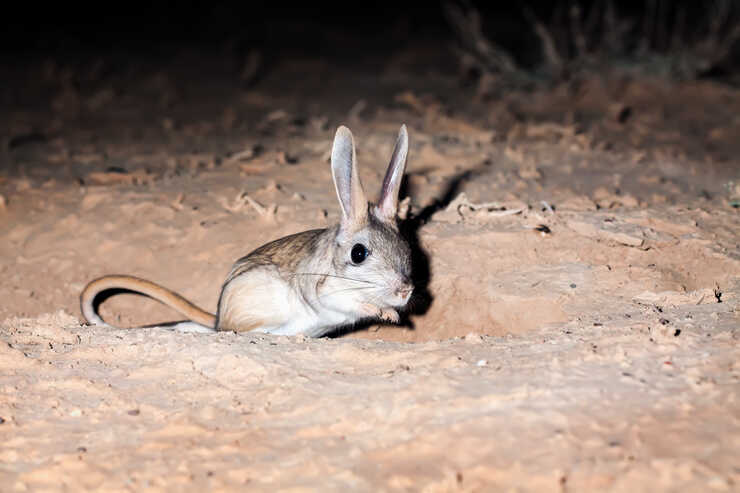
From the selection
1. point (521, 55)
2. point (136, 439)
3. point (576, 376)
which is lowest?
point (136, 439)

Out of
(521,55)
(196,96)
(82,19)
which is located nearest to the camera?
(196,96)

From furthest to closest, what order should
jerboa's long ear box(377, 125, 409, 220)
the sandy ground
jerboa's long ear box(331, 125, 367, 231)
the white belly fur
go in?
the white belly fur, jerboa's long ear box(377, 125, 409, 220), jerboa's long ear box(331, 125, 367, 231), the sandy ground

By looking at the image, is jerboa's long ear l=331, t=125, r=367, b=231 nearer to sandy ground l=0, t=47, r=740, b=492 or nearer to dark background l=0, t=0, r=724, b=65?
sandy ground l=0, t=47, r=740, b=492

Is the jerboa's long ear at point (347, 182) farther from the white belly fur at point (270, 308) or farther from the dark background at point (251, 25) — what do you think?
the dark background at point (251, 25)

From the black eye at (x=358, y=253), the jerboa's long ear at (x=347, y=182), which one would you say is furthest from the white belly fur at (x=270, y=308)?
the jerboa's long ear at (x=347, y=182)

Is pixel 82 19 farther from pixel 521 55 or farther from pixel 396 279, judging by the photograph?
pixel 396 279

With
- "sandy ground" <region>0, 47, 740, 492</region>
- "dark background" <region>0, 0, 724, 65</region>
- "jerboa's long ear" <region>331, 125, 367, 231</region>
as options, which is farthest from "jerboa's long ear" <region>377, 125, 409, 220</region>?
"dark background" <region>0, 0, 724, 65</region>

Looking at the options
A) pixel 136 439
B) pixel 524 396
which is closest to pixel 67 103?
pixel 136 439
